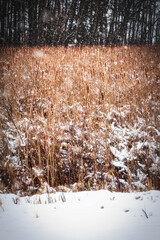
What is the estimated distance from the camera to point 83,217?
871mm

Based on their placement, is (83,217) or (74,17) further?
(74,17)

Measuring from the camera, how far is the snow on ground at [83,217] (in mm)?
745

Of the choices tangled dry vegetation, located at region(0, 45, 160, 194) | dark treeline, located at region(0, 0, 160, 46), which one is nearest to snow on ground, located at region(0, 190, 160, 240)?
tangled dry vegetation, located at region(0, 45, 160, 194)

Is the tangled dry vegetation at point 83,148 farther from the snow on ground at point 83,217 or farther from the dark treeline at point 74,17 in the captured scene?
the dark treeline at point 74,17

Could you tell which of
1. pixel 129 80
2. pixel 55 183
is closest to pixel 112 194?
pixel 55 183

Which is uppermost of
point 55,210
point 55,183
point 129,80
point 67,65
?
point 67,65

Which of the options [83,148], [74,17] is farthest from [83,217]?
[74,17]

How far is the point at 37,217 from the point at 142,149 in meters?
1.30

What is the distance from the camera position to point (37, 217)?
2.94 ft

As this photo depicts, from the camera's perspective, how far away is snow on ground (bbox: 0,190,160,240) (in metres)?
0.75

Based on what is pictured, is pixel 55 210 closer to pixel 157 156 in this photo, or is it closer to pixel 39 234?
pixel 39 234

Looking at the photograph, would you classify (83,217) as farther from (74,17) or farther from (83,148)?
(74,17)

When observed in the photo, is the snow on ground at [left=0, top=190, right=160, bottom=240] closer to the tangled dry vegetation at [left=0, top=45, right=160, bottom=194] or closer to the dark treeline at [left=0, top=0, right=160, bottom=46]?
the tangled dry vegetation at [left=0, top=45, right=160, bottom=194]

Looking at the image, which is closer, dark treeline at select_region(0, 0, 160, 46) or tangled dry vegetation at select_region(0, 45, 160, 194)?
tangled dry vegetation at select_region(0, 45, 160, 194)
